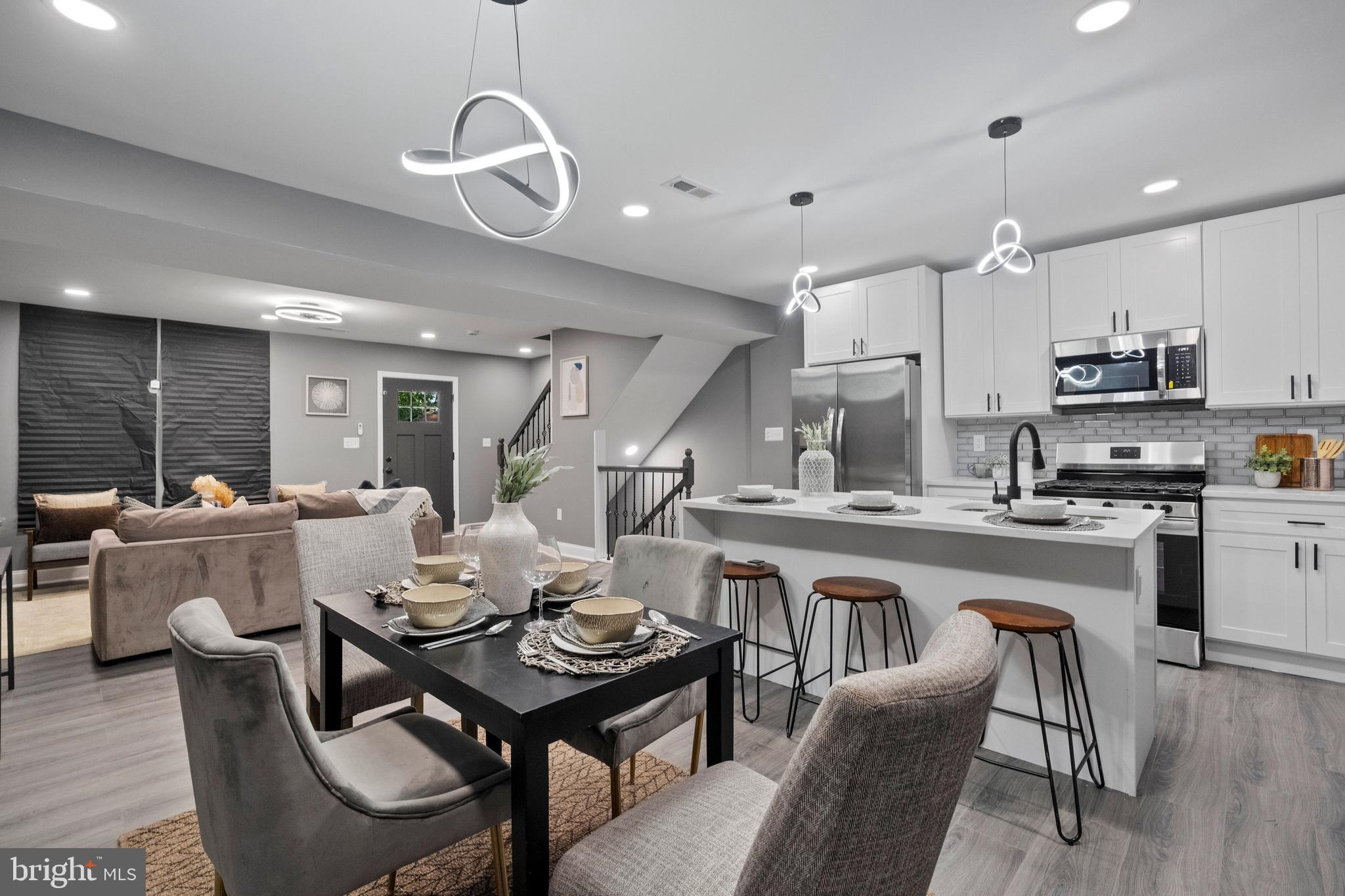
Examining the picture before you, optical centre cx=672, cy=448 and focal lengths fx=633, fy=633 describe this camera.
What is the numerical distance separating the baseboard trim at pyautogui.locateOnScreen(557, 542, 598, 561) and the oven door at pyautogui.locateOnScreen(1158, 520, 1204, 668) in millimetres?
4533

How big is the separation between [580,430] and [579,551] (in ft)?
4.14

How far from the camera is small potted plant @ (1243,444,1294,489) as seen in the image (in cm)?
A: 335

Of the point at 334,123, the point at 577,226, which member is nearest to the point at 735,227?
the point at 577,226

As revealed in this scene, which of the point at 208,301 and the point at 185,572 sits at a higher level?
the point at 208,301

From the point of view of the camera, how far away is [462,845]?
1.88 m

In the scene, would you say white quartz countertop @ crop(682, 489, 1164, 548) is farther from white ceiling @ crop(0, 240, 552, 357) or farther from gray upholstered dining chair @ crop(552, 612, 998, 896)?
white ceiling @ crop(0, 240, 552, 357)

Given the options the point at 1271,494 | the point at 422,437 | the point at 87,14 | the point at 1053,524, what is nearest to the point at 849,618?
the point at 1053,524

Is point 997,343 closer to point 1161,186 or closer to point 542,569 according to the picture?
point 1161,186

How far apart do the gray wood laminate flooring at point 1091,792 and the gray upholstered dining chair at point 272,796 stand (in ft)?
4.34

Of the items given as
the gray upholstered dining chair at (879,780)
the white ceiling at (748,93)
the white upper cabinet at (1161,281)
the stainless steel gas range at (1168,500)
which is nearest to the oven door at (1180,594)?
the stainless steel gas range at (1168,500)

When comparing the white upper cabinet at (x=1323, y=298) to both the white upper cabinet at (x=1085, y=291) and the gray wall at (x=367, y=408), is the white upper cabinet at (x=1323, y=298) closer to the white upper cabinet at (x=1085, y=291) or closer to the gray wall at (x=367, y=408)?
the white upper cabinet at (x=1085, y=291)

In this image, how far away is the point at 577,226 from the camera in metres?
3.65

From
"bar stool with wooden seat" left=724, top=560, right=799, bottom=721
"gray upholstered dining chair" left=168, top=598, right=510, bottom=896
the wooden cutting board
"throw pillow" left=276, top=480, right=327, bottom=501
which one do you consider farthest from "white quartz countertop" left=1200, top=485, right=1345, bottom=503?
"throw pillow" left=276, top=480, right=327, bottom=501

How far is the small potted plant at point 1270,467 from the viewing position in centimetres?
335
